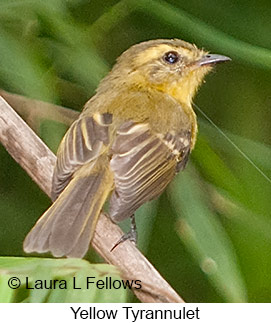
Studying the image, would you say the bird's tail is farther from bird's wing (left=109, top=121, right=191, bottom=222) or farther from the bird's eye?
the bird's eye

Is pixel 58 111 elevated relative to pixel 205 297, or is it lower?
elevated

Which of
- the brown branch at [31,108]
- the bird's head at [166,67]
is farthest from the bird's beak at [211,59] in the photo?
the brown branch at [31,108]

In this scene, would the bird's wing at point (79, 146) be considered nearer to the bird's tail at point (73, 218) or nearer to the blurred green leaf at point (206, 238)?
the bird's tail at point (73, 218)

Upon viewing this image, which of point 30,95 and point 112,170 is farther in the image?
point 30,95

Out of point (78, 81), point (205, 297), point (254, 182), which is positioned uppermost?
point (78, 81)

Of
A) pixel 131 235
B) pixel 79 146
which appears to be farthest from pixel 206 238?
pixel 79 146

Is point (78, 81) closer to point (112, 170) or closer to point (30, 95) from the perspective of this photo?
point (30, 95)

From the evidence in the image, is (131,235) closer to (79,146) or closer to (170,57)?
(79,146)

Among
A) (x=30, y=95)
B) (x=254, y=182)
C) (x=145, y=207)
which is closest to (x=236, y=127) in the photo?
(x=254, y=182)
